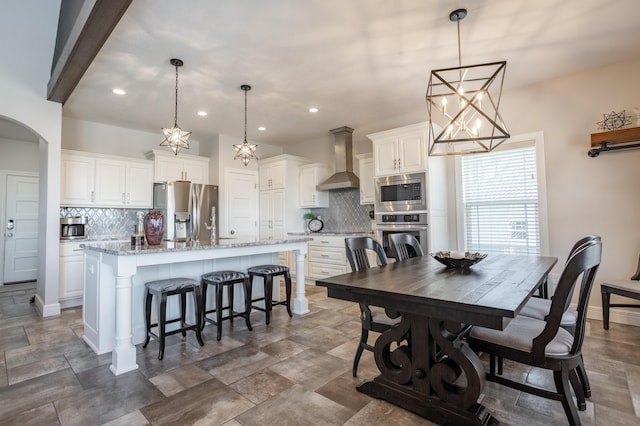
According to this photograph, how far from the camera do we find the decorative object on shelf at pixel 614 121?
3385 mm

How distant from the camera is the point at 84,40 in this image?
260 cm

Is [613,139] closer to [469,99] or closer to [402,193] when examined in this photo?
[469,99]

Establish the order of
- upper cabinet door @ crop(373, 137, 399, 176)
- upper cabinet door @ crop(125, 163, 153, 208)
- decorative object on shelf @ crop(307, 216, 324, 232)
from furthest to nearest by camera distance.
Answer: decorative object on shelf @ crop(307, 216, 324, 232)
upper cabinet door @ crop(125, 163, 153, 208)
upper cabinet door @ crop(373, 137, 399, 176)

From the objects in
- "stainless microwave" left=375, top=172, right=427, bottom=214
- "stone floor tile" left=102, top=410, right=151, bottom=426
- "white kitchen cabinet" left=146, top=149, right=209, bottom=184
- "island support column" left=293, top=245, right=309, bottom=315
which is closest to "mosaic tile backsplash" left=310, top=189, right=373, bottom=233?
"stainless microwave" left=375, top=172, right=427, bottom=214

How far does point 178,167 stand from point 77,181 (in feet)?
4.82

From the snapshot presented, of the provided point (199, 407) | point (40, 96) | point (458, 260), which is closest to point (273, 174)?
point (40, 96)

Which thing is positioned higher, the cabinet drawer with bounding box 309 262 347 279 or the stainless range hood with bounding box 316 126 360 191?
the stainless range hood with bounding box 316 126 360 191

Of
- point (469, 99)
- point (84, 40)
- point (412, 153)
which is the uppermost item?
point (84, 40)

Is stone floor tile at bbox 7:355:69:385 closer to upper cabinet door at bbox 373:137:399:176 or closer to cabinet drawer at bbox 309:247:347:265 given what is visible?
cabinet drawer at bbox 309:247:347:265

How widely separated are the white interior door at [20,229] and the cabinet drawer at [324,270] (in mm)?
5374

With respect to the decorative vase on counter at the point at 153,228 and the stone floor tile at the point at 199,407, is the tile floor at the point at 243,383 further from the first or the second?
the decorative vase on counter at the point at 153,228

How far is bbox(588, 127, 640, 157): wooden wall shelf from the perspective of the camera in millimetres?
3186

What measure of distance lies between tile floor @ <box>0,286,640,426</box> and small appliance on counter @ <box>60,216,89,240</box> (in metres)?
1.66

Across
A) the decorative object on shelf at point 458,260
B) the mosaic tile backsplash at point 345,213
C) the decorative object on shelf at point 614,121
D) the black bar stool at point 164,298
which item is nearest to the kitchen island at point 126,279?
the black bar stool at point 164,298
